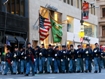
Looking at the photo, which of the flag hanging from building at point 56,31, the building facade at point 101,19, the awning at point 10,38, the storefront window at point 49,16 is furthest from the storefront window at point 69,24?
the building facade at point 101,19

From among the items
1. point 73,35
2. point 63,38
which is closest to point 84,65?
point 63,38

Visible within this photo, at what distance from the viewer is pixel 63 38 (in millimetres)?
48438

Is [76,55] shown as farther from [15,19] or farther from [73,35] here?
[73,35]

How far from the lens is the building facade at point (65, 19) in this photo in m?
40.2

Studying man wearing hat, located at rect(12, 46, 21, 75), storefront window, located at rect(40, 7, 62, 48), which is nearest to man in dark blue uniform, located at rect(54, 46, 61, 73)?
man wearing hat, located at rect(12, 46, 21, 75)

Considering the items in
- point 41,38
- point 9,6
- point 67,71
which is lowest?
point 67,71

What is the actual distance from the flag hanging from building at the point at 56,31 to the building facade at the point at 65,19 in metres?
0.54

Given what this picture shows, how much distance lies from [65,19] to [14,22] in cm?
1347

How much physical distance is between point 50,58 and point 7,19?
12.6m

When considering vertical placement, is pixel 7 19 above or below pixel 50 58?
above

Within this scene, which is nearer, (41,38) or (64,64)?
(64,64)

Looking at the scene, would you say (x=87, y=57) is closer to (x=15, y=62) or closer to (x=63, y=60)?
(x=63, y=60)

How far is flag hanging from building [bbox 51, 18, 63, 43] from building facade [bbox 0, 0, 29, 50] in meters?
5.23

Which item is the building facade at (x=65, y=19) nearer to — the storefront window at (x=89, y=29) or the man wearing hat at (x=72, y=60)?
the storefront window at (x=89, y=29)
